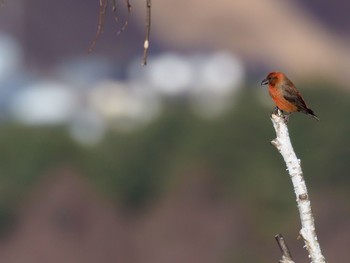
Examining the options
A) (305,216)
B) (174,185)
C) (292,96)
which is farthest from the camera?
(174,185)

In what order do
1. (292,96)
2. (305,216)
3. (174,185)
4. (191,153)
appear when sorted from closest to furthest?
(305,216) < (292,96) < (174,185) < (191,153)

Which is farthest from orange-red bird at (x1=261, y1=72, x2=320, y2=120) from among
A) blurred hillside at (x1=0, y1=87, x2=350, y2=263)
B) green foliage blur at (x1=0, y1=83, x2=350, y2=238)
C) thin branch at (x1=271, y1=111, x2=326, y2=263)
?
green foliage blur at (x1=0, y1=83, x2=350, y2=238)

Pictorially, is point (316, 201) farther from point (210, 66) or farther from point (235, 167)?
point (210, 66)

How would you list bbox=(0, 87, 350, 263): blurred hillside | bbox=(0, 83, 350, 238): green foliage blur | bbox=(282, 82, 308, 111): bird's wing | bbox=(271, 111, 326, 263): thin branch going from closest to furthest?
1. bbox=(271, 111, 326, 263): thin branch
2. bbox=(282, 82, 308, 111): bird's wing
3. bbox=(0, 87, 350, 263): blurred hillside
4. bbox=(0, 83, 350, 238): green foliage blur

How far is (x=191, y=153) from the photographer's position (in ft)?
67.4

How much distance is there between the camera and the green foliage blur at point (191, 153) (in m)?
19.4

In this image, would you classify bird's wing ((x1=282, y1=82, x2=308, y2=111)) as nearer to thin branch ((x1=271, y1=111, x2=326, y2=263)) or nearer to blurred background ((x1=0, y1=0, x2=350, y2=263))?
thin branch ((x1=271, y1=111, x2=326, y2=263))

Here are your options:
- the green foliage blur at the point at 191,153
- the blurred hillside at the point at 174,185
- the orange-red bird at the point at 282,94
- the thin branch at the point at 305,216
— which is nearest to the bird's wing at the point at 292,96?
the orange-red bird at the point at 282,94

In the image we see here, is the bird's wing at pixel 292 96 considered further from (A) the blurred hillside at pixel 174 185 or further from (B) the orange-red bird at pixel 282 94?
(A) the blurred hillside at pixel 174 185

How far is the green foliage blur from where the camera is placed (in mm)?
19422

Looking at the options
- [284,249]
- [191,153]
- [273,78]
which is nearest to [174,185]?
[191,153]

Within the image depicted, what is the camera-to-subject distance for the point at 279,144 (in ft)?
8.06

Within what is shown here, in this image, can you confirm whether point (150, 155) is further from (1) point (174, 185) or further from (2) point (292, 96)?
(2) point (292, 96)

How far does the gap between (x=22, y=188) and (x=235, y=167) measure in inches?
143
